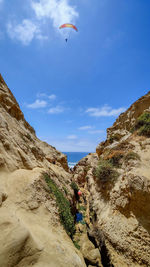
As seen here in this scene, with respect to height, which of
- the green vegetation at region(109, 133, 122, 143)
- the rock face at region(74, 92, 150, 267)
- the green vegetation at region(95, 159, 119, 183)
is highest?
the green vegetation at region(109, 133, 122, 143)

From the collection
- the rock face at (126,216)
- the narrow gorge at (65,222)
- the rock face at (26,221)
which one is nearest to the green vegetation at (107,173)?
the narrow gorge at (65,222)

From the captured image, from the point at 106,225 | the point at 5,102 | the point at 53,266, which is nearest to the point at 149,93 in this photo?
the point at 106,225

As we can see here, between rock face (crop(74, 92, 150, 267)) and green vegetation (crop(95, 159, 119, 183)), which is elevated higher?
green vegetation (crop(95, 159, 119, 183))

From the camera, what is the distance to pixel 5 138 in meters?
7.36

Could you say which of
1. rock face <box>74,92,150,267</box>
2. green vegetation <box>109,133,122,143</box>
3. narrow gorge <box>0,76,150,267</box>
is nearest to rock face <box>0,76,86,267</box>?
narrow gorge <box>0,76,150,267</box>

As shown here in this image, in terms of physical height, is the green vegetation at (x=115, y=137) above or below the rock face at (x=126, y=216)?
above

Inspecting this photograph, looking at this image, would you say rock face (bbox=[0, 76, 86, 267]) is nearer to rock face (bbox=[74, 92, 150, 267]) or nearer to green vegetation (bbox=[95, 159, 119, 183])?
rock face (bbox=[74, 92, 150, 267])

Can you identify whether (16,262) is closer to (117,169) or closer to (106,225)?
(106,225)

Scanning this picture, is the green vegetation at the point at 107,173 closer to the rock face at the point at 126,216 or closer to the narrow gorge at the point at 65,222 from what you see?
the narrow gorge at the point at 65,222

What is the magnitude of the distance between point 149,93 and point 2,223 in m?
25.9

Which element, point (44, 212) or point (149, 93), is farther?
point (149, 93)

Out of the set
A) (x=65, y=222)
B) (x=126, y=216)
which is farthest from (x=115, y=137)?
(x=65, y=222)

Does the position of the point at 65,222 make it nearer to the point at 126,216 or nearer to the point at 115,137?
the point at 126,216

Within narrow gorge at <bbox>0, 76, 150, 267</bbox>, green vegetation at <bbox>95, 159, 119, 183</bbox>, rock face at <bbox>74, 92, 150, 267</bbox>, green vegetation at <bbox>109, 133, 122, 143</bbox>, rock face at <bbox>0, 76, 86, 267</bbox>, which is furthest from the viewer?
green vegetation at <bbox>109, 133, 122, 143</bbox>
